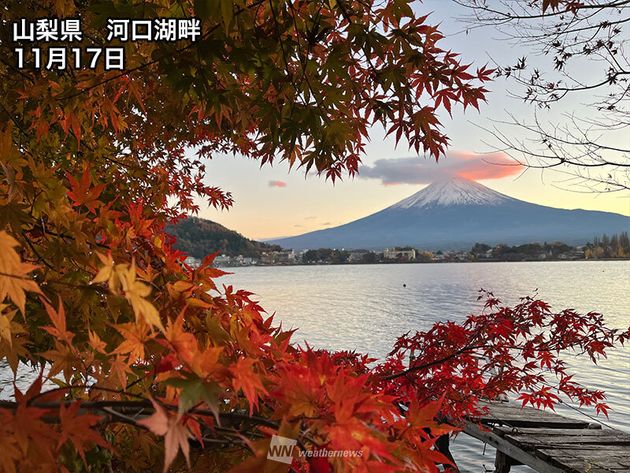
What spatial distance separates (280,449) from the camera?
1155 millimetres

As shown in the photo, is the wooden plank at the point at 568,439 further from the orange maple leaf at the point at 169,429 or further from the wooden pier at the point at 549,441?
the orange maple leaf at the point at 169,429

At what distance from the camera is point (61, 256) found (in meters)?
2.02

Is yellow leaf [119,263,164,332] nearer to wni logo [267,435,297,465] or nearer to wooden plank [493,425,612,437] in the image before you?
wni logo [267,435,297,465]

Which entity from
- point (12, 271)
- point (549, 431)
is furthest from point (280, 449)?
point (549, 431)

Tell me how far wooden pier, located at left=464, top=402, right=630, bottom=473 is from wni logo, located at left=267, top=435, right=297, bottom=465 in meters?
7.38

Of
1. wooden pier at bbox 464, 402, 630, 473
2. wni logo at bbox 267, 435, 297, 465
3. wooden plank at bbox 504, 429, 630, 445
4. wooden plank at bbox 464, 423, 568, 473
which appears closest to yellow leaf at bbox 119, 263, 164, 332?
wni logo at bbox 267, 435, 297, 465

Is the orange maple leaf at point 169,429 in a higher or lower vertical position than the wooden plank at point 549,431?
higher

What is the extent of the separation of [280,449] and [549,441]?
28.7 feet

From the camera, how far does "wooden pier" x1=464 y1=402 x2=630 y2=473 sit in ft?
23.6

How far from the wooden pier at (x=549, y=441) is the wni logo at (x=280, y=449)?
738 centimetres

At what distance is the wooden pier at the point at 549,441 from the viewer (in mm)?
7180

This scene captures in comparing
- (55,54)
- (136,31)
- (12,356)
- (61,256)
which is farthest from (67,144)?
(12,356)

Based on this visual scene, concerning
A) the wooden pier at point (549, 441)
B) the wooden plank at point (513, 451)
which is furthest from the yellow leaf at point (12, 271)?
the wooden plank at point (513, 451)

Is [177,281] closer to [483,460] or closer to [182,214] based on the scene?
[182,214]
